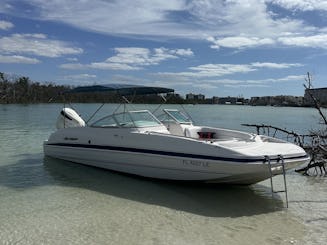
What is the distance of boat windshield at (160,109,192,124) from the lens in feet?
44.3

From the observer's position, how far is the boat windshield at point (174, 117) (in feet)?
44.3

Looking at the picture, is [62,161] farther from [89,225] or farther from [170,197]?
[89,225]

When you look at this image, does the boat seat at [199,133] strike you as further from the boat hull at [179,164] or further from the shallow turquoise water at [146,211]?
the shallow turquoise water at [146,211]

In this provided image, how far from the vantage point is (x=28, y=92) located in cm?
13038

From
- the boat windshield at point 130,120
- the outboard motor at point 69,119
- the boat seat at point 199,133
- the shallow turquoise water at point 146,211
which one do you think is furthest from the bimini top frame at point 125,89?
the shallow turquoise water at point 146,211

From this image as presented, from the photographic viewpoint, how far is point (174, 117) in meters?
13.6

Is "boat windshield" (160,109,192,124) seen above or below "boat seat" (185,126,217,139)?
above

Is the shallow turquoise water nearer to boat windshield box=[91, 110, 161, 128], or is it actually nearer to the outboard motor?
boat windshield box=[91, 110, 161, 128]

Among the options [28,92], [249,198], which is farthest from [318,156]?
[28,92]

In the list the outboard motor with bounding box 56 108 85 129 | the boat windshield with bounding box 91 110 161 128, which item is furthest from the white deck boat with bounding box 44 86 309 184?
the outboard motor with bounding box 56 108 85 129

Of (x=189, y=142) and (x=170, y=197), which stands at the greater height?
(x=189, y=142)

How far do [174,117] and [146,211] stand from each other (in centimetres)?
541

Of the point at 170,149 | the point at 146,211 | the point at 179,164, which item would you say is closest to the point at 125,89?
the point at 170,149

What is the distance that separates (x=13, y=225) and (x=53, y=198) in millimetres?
2046
